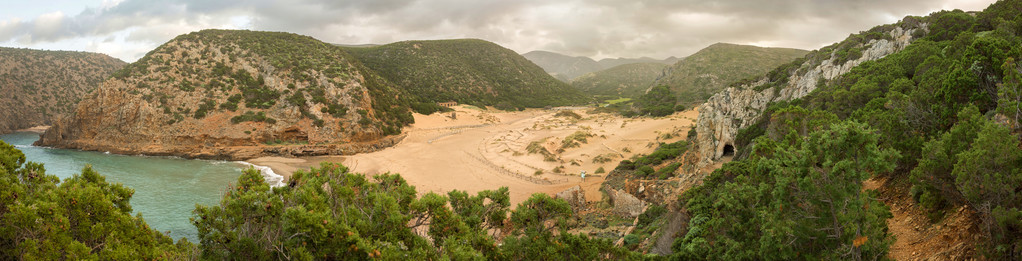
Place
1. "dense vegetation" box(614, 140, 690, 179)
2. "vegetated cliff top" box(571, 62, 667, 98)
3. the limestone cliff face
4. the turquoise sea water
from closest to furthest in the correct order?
the limestone cliff face < the turquoise sea water < "dense vegetation" box(614, 140, 690, 179) < "vegetated cliff top" box(571, 62, 667, 98)

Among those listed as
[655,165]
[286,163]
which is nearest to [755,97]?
[655,165]

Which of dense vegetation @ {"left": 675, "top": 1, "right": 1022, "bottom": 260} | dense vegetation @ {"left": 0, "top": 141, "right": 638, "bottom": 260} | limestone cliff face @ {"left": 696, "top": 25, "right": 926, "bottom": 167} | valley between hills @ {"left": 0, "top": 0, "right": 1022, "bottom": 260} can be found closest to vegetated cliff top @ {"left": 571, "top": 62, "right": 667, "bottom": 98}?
valley between hills @ {"left": 0, "top": 0, "right": 1022, "bottom": 260}

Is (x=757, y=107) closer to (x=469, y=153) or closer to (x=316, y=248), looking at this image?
(x=316, y=248)

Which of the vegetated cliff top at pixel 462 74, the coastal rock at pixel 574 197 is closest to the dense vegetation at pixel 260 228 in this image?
the coastal rock at pixel 574 197

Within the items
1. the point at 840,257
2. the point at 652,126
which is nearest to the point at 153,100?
the point at 652,126

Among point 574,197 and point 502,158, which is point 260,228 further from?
point 502,158

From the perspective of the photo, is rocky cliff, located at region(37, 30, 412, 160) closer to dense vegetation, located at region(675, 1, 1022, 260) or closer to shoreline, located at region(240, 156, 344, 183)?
shoreline, located at region(240, 156, 344, 183)

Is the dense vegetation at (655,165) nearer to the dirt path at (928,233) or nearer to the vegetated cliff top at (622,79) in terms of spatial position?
the dirt path at (928,233)
